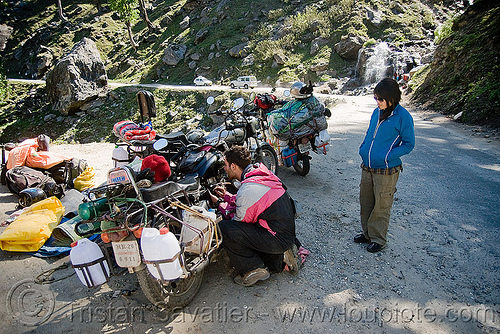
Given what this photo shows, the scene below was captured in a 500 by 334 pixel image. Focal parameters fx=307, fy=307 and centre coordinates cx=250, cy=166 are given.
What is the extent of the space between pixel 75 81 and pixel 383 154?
24.1m

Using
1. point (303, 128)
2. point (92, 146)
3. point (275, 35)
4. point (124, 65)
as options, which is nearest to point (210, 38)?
point (275, 35)

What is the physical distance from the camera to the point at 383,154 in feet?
10.6

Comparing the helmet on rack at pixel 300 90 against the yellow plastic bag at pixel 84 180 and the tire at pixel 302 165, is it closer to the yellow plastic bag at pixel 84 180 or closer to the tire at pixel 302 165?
the tire at pixel 302 165

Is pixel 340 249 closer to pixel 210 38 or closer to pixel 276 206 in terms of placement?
pixel 276 206

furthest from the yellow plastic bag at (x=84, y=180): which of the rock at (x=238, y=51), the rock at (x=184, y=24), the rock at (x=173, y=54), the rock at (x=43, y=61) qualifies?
the rock at (x=184, y=24)

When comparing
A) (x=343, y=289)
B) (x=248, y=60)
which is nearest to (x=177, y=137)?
(x=343, y=289)

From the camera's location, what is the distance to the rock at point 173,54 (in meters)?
30.7

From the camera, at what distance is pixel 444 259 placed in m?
3.30

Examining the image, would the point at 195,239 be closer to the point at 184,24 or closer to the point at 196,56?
the point at 196,56

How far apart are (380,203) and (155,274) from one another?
242 centimetres

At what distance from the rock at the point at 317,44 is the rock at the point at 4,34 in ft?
126

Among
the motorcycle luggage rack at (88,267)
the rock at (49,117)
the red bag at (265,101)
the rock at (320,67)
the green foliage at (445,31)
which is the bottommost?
the rock at (49,117)

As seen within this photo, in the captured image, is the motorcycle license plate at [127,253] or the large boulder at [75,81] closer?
the motorcycle license plate at [127,253]

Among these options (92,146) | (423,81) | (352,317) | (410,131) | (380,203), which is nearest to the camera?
(352,317)
